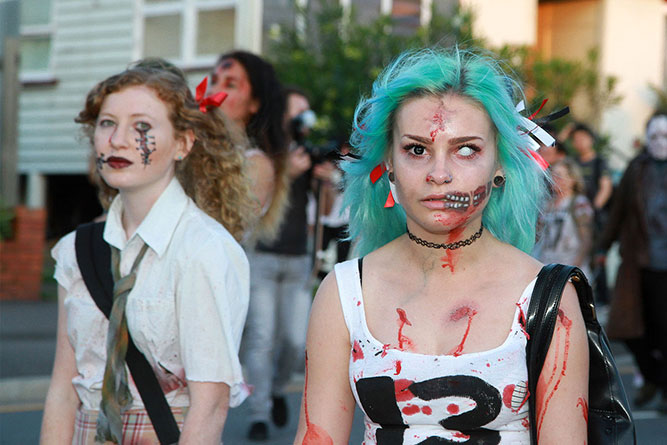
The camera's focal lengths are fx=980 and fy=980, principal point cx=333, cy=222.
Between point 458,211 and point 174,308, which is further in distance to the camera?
point 174,308

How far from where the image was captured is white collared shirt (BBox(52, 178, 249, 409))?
2807mm

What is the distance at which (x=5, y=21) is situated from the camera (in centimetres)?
1134

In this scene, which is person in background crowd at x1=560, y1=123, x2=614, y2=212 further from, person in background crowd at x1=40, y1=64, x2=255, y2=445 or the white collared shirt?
the white collared shirt

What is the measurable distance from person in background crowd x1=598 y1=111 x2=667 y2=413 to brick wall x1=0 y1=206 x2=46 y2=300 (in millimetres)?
7026

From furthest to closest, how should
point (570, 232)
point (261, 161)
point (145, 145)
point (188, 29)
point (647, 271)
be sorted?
point (188, 29) < point (570, 232) < point (647, 271) < point (261, 161) < point (145, 145)

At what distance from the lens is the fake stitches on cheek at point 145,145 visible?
3045 mm

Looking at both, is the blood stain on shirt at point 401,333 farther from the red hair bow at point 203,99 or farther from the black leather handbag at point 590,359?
the red hair bow at point 203,99

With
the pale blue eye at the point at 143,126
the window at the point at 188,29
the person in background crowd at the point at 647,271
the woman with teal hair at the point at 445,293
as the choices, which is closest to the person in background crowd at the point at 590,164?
the person in background crowd at the point at 647,271

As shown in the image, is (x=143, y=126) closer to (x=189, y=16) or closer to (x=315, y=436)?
(x=315, y=436)

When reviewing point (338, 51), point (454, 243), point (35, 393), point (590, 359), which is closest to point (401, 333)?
point (454, 243)

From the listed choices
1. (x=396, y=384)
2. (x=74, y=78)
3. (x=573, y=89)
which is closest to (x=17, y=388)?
(x=396, y=384)

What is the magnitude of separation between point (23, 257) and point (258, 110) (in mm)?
7266

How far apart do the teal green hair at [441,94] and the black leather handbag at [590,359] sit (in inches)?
10.1

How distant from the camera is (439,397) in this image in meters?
2.24
